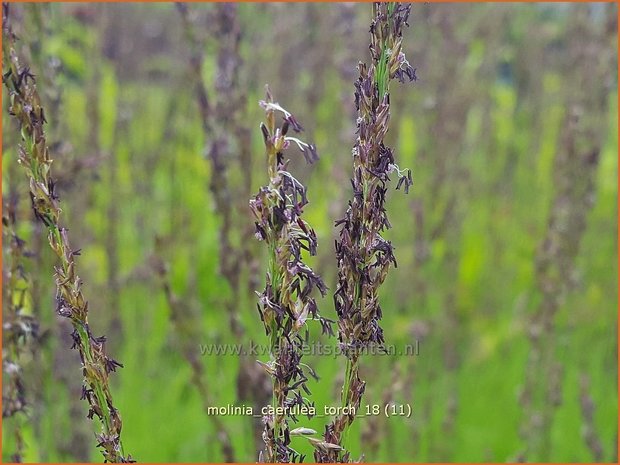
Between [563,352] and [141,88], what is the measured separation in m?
2.23

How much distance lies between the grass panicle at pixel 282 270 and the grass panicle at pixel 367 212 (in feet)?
0.10

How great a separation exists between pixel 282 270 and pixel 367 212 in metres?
0.09

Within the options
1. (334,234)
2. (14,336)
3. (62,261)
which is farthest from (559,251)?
(62,261)

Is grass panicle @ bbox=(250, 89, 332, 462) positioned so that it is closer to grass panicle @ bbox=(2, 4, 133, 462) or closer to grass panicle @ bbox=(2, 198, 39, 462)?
grass panicle @ bbox=(2, 4, 133, 462)

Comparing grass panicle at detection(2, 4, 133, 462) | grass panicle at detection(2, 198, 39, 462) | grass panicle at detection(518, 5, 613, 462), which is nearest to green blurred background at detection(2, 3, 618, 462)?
grass panicle at detection(518, 5, 613, 462)

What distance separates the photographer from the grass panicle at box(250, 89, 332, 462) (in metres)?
0.62

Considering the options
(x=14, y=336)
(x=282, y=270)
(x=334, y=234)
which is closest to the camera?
(x=282, y=270)

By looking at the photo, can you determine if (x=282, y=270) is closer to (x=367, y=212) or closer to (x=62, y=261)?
(x=367, y=212)

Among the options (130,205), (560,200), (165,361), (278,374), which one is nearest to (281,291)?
(278,374)

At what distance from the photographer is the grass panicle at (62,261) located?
2.13 ft

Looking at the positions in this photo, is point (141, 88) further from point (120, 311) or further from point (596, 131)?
point (596, 131)

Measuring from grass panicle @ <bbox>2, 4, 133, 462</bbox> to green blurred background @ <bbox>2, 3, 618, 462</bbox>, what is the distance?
0.73 metres

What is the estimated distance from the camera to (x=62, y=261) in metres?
0.64

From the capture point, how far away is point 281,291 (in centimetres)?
64
